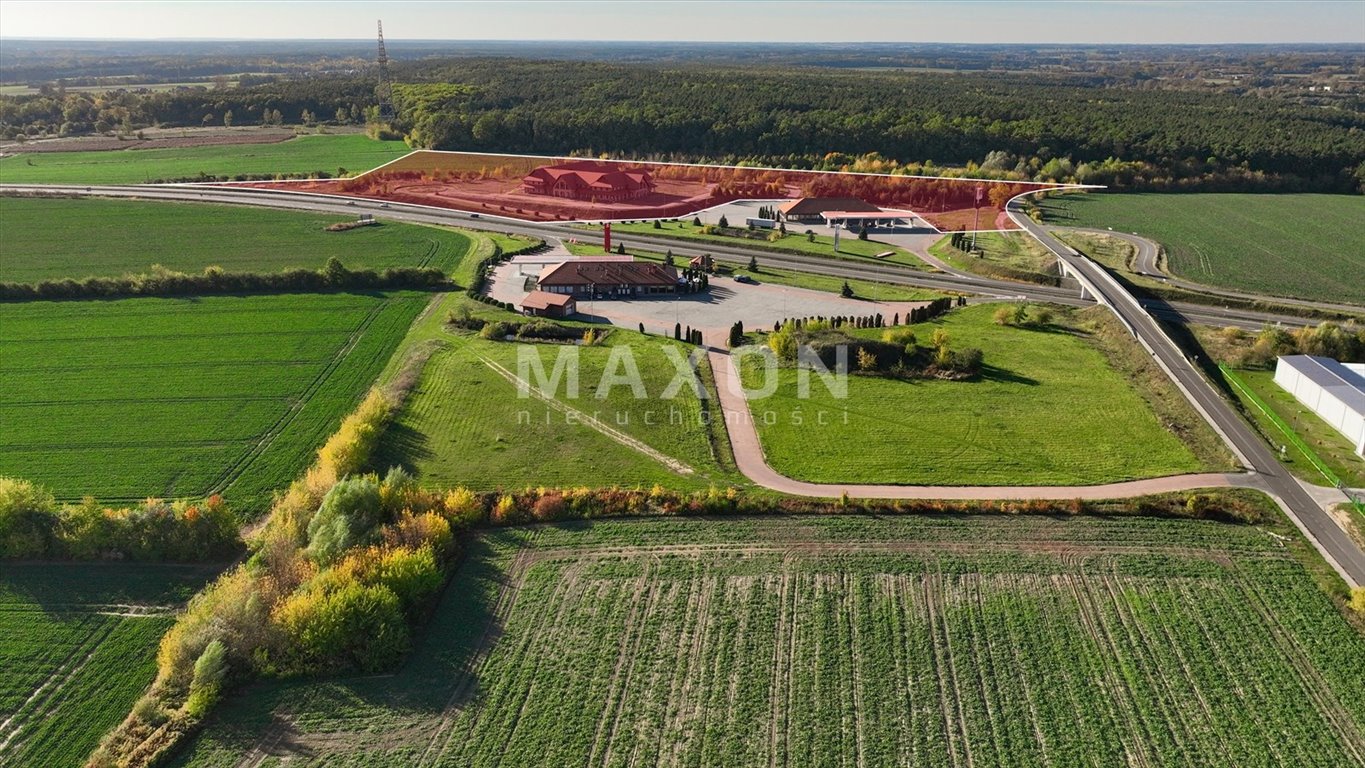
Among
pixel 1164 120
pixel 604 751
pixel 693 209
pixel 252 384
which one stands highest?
pixel 1164 120

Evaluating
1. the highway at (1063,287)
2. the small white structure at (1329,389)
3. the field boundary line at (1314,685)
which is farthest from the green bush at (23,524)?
the small white structure at (1329,389)

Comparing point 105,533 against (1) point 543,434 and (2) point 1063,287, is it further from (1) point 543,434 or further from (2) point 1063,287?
(2) point 1063,287

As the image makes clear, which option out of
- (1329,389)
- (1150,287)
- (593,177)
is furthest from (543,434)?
(593,177)

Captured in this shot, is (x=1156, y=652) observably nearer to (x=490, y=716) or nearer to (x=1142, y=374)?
(x=490, y=716)

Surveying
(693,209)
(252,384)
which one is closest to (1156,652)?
(252,384)

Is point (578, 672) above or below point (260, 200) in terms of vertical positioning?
below

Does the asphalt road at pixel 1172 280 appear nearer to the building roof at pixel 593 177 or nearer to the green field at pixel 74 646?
the building roof at pixel 593 177
